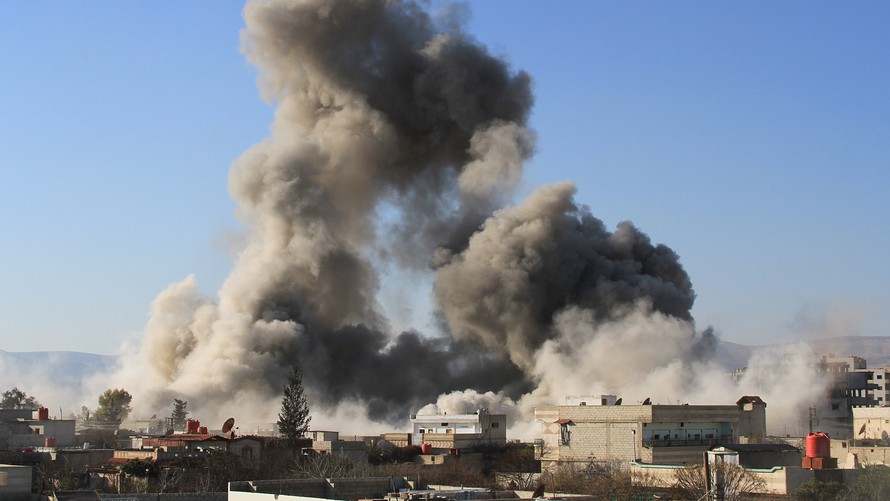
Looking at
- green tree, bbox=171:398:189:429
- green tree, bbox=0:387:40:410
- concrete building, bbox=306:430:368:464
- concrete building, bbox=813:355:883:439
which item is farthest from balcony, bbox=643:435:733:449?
green tree, bbox=0:387:40:410

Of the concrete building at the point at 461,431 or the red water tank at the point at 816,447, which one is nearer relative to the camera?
the red water tank at the point at 816,447

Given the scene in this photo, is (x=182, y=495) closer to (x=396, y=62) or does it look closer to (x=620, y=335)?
(x=620, y=335)

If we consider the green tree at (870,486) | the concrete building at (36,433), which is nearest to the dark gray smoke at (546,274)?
the concrete building at (36,433)

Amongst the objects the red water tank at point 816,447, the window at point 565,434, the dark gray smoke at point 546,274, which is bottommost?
the red water tank at point 816,447

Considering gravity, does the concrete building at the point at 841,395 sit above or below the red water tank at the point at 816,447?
above

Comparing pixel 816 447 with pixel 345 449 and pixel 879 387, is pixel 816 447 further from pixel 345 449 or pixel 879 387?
pixel 879 387

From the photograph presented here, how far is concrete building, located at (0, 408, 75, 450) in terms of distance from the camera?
56.1 m

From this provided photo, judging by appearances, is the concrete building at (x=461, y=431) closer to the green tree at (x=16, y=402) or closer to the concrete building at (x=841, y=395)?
the concrete building at (x=841, y=395)

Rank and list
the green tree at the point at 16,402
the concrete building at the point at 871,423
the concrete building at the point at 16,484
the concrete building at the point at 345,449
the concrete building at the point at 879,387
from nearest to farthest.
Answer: the concrete building at the point at 16,484 → the concrete building at the point at 345,449 → the concrete building at the point at 871,423 → the concrete building at the point at 879,387 → the green tree at the point at 16,402

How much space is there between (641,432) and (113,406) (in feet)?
117

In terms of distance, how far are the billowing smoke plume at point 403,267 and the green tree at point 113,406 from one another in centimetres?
113

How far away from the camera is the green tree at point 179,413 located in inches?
2766

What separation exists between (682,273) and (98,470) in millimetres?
48325

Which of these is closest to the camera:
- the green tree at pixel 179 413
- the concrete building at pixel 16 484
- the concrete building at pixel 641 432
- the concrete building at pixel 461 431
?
the concrete building at pixel 16 484
